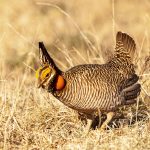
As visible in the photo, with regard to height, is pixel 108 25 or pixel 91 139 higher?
pixel 108 25

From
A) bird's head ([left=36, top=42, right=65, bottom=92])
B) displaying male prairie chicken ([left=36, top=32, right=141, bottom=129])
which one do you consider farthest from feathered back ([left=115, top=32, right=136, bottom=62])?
bird's head ([left=36, top=42, right=65, bottom=92])

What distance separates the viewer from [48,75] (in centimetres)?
559

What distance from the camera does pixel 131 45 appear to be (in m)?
6.42

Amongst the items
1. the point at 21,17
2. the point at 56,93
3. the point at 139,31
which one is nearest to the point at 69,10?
the point at 21,17

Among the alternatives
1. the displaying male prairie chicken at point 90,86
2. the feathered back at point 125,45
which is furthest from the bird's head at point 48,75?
the feathered back at point 125,45

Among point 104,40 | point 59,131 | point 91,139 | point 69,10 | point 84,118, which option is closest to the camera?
point 91,139

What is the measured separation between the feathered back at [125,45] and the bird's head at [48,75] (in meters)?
0.92

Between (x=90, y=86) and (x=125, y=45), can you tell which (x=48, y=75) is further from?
(x=125, y=45)

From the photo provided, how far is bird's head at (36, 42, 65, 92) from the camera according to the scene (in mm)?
5531

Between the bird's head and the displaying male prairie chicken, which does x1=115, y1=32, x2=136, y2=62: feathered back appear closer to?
the displaying male prairie chicken

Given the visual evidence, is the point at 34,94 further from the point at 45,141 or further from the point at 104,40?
the point at 104,40

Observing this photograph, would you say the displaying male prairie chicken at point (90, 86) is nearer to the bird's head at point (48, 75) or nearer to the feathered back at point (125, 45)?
the bird's head at point (48, 75)

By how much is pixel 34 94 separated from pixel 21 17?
20.0 feet

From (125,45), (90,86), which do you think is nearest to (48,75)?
(90,86)
